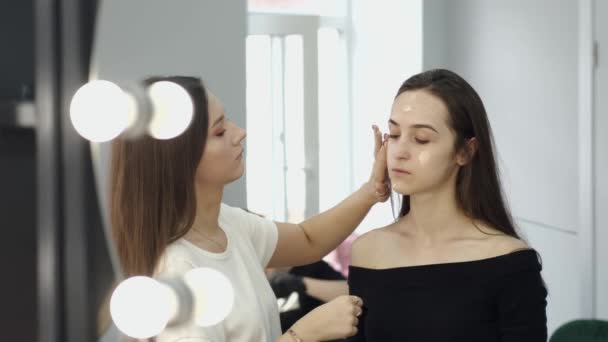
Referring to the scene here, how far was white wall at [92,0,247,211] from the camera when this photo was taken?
340 mm

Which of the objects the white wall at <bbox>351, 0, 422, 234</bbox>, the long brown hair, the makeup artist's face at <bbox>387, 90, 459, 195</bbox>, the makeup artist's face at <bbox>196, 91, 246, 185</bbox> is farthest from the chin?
the white wall at <bbox>351, 0, 422, 234</bbox>

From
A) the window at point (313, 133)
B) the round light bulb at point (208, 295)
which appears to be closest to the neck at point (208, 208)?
the round light bulb at point (208, 295)

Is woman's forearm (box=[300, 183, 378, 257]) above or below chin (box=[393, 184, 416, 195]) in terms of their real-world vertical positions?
below

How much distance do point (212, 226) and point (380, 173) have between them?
1.07 feet

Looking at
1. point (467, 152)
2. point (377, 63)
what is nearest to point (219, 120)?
point (467, 152)

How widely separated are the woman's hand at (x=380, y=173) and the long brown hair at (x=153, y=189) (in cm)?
54

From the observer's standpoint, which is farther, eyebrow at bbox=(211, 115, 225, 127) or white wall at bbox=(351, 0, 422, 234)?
white wall at bbox=(351, 0, 422, 234)

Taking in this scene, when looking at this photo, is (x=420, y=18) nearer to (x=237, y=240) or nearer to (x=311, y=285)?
(x=311, y=285)

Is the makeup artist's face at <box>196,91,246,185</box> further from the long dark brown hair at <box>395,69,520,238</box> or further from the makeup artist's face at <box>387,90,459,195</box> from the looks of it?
Answer: the long dark brown hair at <box>395,69,520,238</box>

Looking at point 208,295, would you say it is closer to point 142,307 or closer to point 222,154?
point 142,307

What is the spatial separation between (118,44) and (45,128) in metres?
0.07

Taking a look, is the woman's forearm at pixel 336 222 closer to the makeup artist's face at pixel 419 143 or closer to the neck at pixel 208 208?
the makeup artist's face at pixel 419 143

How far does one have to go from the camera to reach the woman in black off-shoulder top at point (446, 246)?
1037mm

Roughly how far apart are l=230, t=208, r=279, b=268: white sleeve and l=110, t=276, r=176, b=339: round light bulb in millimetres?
588
